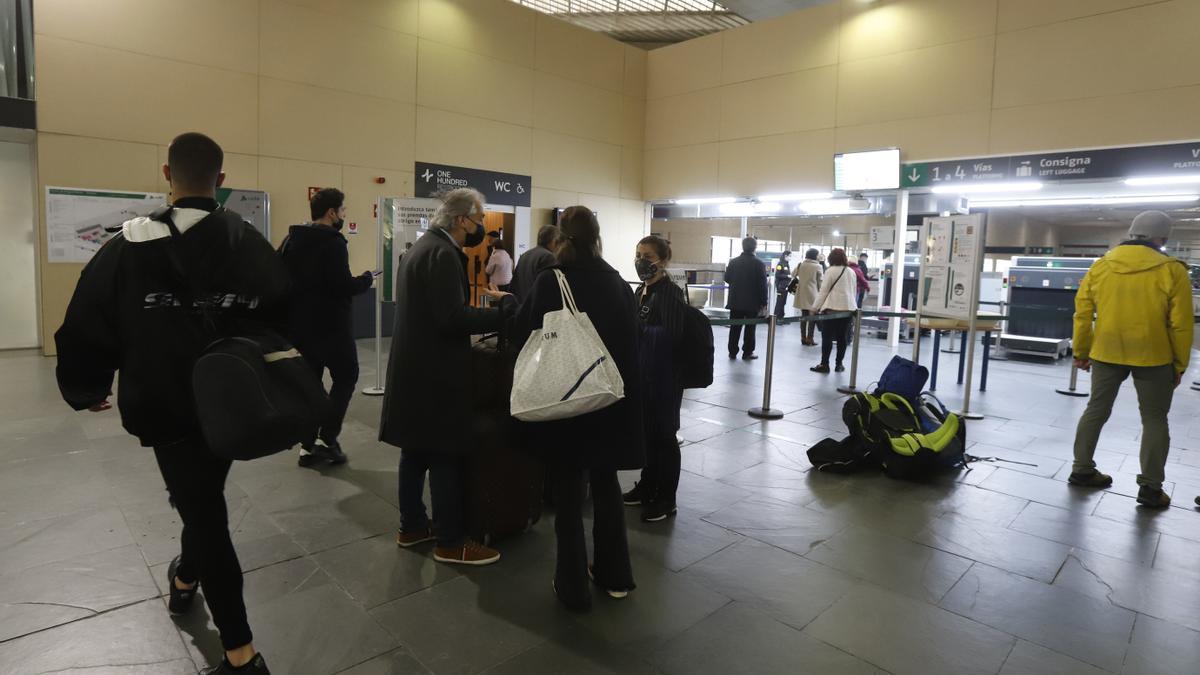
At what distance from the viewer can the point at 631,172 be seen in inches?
545

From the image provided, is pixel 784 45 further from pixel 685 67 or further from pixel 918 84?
pixel 918 84

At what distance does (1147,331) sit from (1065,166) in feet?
20.4

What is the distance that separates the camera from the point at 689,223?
15.2 meters

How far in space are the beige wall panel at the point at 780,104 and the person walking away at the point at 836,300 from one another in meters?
3.79

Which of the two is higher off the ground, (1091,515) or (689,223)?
(689,223)

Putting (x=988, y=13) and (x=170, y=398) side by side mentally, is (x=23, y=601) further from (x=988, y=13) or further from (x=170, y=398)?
(x=988, y=13)

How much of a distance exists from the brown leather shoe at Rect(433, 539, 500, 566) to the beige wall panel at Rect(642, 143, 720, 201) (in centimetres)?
1078

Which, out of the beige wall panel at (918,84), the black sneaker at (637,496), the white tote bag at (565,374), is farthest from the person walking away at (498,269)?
the white tote bag at (565,374)

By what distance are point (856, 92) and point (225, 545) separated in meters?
11.2

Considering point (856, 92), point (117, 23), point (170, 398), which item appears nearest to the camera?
point (170, 398)

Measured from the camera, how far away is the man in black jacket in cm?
390

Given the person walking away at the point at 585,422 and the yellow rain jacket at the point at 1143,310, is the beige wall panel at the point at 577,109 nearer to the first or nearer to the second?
the yellow rain jacket at the point at 1143,310

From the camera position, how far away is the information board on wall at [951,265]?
598cm

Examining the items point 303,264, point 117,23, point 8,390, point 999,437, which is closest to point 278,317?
point 303,264
